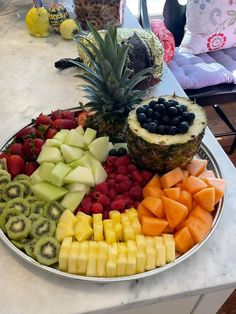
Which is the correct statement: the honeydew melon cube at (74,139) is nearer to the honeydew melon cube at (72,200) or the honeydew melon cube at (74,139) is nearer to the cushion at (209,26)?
the honeydew melon cube at (72,200)

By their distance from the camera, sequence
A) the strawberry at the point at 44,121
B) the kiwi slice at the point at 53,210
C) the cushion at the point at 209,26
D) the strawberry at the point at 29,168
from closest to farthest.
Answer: the kiwi slice at the point at 53,210
the strawberry at the point at 29,168
the strawberry at the point at 44,121
the cushion at the point at 209,26

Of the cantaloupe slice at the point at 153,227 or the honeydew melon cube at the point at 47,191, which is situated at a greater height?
the honeydew melon cube at the point at 47,191

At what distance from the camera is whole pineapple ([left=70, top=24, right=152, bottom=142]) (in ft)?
2.82

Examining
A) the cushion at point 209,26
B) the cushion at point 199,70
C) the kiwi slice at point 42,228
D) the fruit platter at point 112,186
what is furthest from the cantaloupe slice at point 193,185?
the cushion at point 209,26

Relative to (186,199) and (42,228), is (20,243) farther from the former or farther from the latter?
(186,199)

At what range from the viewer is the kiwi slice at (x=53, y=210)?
2.51ft

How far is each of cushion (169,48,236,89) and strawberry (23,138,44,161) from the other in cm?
84

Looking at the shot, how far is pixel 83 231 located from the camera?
717 mm

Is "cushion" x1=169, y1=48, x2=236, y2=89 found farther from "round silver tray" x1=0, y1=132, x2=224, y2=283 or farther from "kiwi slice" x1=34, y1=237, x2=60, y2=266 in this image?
"kiwi slice" x1=34, y1=237, x2=60, y2=266

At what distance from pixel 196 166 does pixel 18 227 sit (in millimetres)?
462

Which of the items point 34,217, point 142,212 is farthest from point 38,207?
point 142,212

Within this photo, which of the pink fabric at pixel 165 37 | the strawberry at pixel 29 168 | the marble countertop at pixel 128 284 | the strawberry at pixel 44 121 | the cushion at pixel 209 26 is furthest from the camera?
the cushion at pixel 209 26

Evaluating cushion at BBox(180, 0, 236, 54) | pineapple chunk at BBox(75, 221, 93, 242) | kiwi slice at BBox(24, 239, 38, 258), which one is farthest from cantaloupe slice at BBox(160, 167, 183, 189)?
cushion at BBox(180, 0, 236, 54)

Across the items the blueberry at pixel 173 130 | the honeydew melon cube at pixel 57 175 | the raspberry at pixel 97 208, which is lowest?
the raspberry at pixel 97 208
